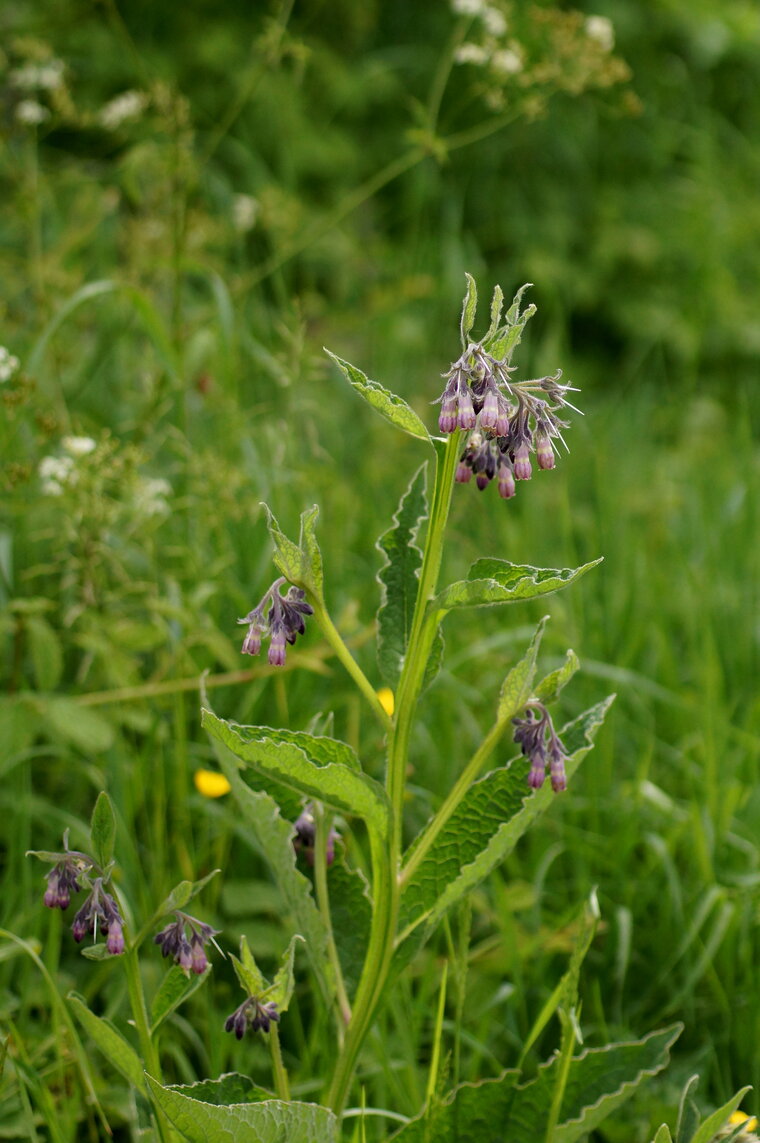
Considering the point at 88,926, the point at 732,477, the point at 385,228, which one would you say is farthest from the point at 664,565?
the point at 385,228

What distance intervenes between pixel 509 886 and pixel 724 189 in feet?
14.7

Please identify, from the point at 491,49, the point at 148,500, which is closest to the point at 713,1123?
the point at 148,500

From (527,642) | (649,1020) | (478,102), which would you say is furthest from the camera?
(478,102)

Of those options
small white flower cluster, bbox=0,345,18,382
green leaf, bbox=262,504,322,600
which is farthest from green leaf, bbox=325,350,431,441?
small white flower cluster, bbox=0,345,18,382

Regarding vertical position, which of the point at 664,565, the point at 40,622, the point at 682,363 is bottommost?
the point at 682,363

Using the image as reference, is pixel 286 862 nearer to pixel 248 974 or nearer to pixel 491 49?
pixel 248 974

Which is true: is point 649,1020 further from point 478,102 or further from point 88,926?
point 478,102

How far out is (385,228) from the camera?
5.49 meters

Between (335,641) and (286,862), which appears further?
(286,862)

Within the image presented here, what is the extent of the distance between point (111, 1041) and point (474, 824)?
0.43 m

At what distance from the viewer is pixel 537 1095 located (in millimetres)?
1368

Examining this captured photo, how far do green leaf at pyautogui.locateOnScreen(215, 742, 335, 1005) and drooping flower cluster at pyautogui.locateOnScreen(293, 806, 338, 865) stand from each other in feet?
0.16

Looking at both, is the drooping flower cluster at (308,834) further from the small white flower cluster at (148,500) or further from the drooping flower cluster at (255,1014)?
the small white flower cluster at (148,500)

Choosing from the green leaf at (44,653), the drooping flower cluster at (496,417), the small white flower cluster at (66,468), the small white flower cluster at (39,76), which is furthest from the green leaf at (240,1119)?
the small white flower cluster at (39,76)
